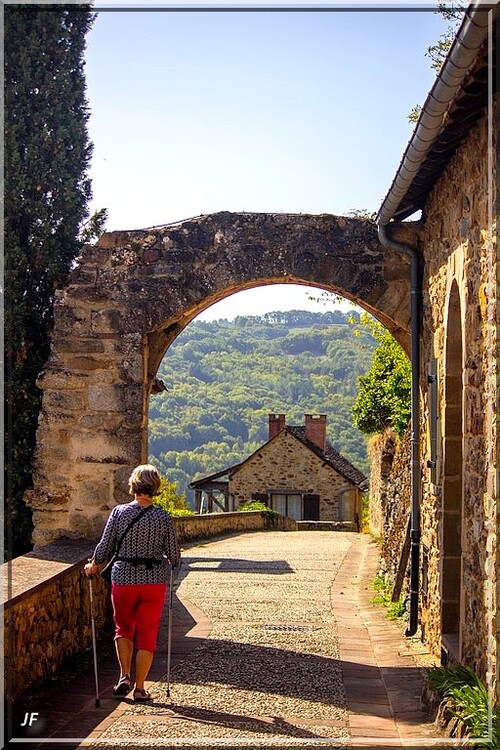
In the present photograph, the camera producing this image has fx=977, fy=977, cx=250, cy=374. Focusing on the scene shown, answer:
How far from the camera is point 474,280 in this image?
18.7 feet

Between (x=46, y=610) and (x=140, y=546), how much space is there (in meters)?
0.99

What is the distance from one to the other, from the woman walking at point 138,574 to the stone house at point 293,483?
102ft

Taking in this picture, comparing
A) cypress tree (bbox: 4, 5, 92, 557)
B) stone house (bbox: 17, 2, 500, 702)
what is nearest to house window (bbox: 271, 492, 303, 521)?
cypress tree (bbox: 4, 5, 92, 557)

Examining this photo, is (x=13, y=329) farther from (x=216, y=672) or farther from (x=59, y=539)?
(x=216, y=672)

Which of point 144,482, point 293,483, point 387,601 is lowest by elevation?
point 293,483

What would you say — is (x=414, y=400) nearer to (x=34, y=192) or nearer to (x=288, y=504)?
(x=34, y=192)

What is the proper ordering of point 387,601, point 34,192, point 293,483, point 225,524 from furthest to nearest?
point 293,483
point 225,524
point 387,601
point 34,192

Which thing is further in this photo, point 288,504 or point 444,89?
point 288,504

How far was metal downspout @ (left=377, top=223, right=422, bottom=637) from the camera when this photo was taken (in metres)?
8.35

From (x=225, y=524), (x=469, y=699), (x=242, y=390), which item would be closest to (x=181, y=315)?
(x=469, y=699)

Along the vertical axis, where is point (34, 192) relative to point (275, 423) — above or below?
above

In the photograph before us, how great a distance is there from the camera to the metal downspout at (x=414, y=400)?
8.35 m

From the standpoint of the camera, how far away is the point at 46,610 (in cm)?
637

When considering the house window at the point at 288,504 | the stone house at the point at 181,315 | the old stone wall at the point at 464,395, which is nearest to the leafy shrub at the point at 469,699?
the old stone wall at the point at 464,395
